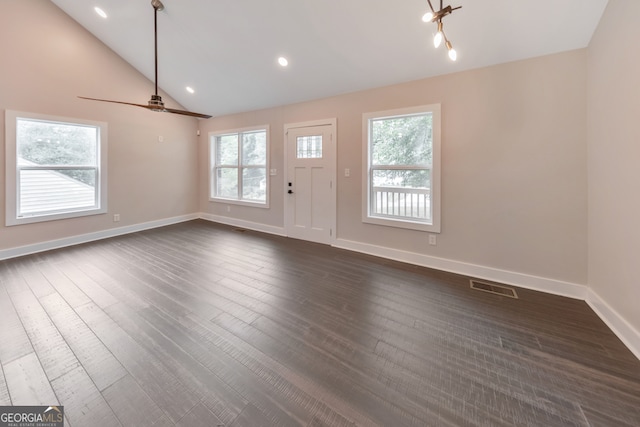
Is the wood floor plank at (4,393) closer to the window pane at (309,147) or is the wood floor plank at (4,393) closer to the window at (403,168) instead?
the window at (403,168)

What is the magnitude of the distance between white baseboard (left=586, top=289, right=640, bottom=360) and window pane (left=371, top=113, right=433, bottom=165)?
2.23 metres

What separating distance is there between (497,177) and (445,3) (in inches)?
77.3

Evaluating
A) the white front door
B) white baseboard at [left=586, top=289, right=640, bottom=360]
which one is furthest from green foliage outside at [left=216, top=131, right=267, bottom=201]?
white baseboard at [left=586, top=289, right=640, bottom=360]

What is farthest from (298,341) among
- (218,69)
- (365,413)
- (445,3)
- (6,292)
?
(218,69)

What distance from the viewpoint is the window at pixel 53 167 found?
12.6ft

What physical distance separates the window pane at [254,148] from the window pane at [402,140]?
251 centimetres

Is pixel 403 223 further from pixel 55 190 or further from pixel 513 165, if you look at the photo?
pixel 55 190

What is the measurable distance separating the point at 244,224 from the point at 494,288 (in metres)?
4.79

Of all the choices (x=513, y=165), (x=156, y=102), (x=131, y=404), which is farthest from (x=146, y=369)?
(x=513, y=165)

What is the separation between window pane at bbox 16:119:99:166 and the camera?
12.9ft

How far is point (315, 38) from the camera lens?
Result: 11.0 ft

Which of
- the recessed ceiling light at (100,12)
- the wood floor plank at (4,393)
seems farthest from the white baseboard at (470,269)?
the recessed ceiling light at (100,12)

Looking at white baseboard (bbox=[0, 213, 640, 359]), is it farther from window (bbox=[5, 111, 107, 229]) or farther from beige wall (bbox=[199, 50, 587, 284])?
window (bbox=[5, 111, 107, 229])

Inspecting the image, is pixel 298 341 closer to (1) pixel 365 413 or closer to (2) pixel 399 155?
(1) pixel 365 413
